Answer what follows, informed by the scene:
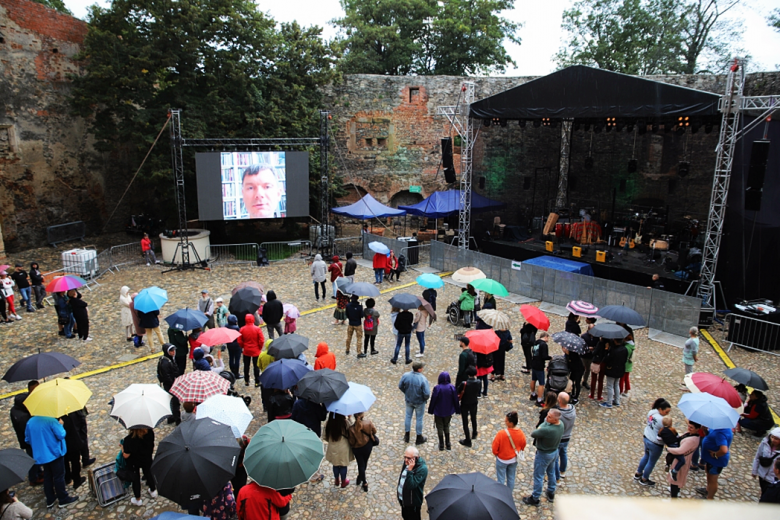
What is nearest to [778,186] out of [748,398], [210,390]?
[748,398]

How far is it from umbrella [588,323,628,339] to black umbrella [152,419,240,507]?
5.88 m

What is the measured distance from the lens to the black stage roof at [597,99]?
13352 mm

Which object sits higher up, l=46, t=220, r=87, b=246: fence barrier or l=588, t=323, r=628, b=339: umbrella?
l=588, t=323, r=628, b=339: umbrella

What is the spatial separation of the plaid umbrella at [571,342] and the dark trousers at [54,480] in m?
6.82

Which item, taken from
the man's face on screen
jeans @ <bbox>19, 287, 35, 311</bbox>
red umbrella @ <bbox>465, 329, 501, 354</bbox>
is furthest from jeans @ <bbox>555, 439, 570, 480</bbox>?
the man's face on screen

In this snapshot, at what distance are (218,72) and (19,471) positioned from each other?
17788 mm

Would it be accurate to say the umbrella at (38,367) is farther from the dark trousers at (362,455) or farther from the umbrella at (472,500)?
the umbrella at (472,500)

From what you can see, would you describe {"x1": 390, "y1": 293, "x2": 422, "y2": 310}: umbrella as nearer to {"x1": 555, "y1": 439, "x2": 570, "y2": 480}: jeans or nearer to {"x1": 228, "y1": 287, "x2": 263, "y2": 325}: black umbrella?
{"x1": 228, "y1": 287, "x2": 263, "y2": 325}: black umbrella

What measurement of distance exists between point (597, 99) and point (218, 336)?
12211 millimetres

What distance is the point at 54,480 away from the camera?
6.23m

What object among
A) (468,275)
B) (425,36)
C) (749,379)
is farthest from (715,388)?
(425,36)

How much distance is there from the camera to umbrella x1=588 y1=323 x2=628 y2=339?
8484 mm

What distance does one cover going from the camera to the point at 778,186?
13.6 m

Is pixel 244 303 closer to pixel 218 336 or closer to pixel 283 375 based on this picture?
pixel 218 336
